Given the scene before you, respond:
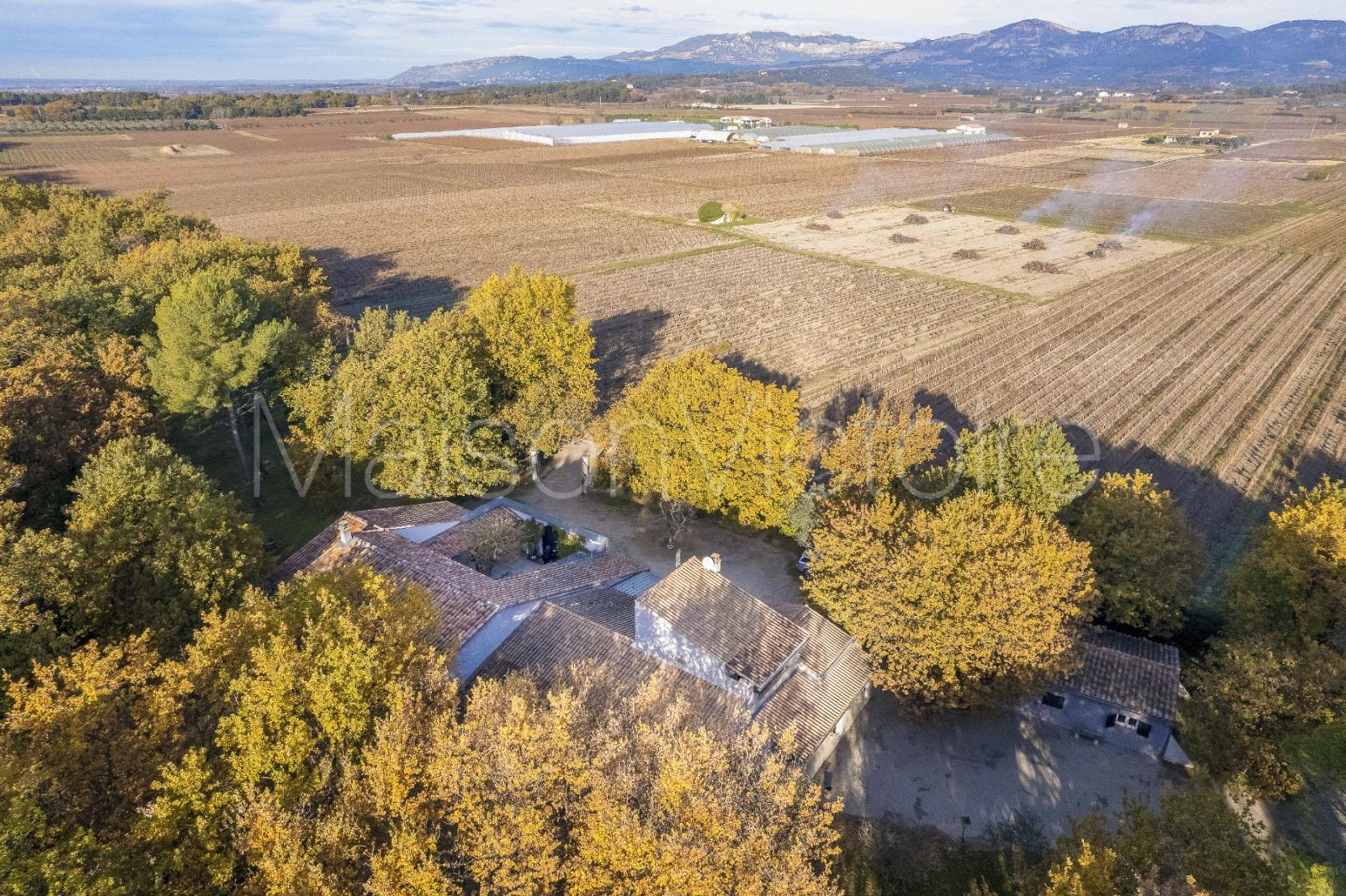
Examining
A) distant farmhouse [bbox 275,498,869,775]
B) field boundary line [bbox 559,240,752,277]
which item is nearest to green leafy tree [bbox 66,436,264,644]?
distant farmhouse [bbox 275,498,869,775]

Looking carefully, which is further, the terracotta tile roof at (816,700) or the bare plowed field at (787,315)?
the bare plowed field at (787,315)

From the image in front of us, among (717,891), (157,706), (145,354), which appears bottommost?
(717,891)

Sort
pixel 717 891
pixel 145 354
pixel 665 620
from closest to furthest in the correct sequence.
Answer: pixel 717 891 < pixel 665 620 < pixel 145 354

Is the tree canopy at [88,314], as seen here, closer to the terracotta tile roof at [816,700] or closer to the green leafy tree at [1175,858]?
the terracotta tile roof at [816,700]

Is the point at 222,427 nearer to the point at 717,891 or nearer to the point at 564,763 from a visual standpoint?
the point at 564,763

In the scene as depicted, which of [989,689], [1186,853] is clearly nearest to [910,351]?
[989,689]

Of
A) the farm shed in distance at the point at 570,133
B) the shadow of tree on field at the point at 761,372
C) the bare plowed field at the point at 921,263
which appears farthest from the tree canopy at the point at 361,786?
the farm shed in distance at the point at 570,133
